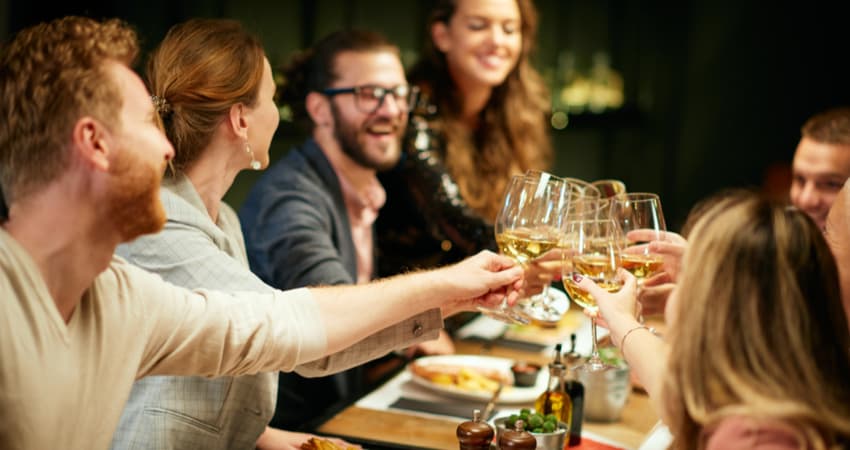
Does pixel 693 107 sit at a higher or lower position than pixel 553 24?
lower

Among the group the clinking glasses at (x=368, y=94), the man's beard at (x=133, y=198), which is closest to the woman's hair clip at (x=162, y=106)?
the man's beard at (x=133, y=198)

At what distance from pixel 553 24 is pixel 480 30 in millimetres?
3093

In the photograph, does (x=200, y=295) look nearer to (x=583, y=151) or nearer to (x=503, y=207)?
(x=503, y=207)

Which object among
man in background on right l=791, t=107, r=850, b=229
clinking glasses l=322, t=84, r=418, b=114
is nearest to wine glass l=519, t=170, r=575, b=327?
clinking glasses l=322, t=84, r=418, b=114

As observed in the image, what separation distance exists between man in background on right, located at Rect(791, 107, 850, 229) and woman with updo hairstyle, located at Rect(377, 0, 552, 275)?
41.0 inches

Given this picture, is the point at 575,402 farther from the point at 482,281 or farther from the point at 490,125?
the point at 490,125

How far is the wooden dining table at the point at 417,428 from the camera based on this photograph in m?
2.07

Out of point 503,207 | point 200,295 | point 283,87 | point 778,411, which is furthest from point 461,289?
point 283,87

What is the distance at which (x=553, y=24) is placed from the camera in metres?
6.48

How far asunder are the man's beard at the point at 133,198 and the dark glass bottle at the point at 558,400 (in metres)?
1.03

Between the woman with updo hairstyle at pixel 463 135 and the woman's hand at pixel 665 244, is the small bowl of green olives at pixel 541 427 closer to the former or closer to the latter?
the woman's hand at pixel 665 244

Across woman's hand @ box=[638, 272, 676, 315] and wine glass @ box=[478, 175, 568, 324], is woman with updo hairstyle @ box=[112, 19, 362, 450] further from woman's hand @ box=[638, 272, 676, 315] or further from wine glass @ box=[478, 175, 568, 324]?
woman's hand @ box=[638, 272, 676, 315]

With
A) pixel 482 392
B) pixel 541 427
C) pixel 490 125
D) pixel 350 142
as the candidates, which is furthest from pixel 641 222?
pixel 490 125

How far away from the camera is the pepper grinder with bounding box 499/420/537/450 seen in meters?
1.72
